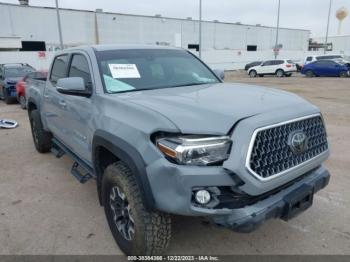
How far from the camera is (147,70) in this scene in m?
3.51

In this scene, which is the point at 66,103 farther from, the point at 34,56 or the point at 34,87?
the point at 34,56

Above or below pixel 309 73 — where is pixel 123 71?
above

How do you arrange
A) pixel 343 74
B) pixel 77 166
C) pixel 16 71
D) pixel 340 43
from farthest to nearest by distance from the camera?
pixel 340 43 → pixel 343 74 → pixel 16 71 → pixel 77 166

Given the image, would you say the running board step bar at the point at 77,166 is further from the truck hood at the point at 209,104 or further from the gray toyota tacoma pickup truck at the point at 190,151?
the truck hood at the point at 209,104

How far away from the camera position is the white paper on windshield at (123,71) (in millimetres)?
3293

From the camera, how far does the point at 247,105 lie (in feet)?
8.13

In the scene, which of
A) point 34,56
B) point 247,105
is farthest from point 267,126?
point 34,56

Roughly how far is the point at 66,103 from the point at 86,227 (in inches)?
60.0

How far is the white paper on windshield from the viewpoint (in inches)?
130

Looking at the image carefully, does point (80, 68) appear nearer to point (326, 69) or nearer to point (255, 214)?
point (255, 214)

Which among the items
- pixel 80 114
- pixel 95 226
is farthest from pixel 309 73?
pixel 95 226

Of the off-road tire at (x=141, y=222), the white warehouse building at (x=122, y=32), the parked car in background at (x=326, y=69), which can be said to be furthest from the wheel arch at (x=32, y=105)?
the white warehouse building at (x=122, y=32)

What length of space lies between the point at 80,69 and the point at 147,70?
84cm

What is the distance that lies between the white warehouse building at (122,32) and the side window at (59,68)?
91.7 ft
